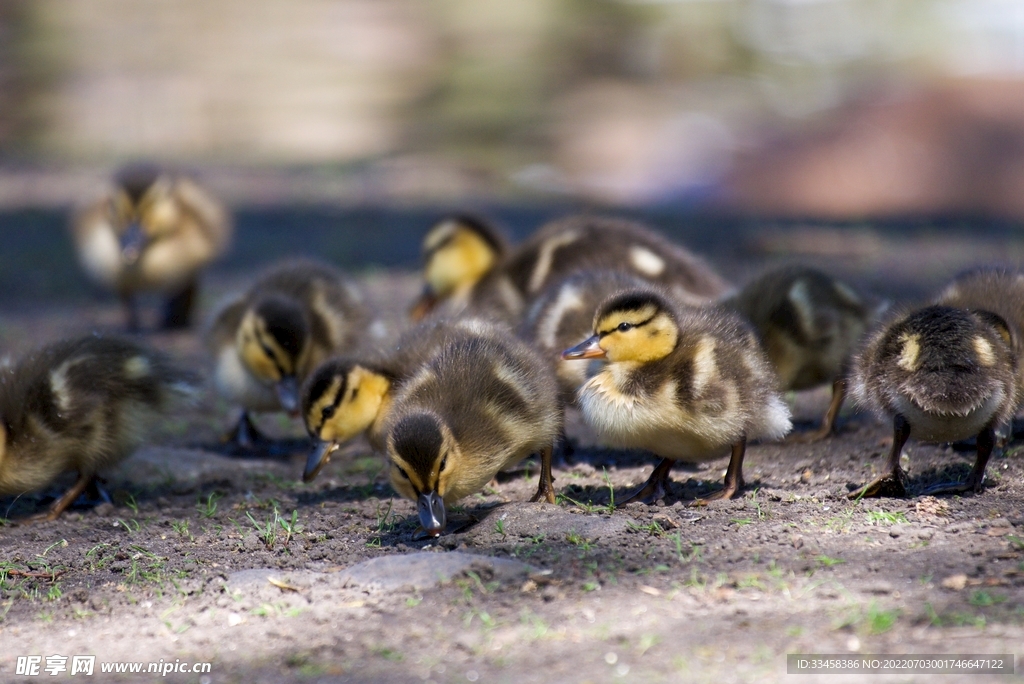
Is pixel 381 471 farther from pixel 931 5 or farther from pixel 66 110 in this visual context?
pixel 931 5

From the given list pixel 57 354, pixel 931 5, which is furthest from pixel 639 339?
pixel 931 5

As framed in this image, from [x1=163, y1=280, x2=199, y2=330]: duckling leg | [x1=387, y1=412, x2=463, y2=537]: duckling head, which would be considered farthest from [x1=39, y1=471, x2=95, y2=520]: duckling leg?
[x1=163, y1=280, x2=199, y2=330]: duckling leg

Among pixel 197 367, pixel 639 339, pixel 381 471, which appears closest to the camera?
pixel 639 339

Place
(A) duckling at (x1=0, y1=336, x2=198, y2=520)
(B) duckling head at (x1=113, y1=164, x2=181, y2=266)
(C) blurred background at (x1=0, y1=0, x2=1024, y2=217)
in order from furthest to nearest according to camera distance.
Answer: (C) blurred background at (x1=0, y1=0, x2=1024, y2=217) → (B) duckling head at (x1=113, y1=164, x2=181, y2=266) → (A) duckling at (x1=0, y1=336, x2=198, y2=520)

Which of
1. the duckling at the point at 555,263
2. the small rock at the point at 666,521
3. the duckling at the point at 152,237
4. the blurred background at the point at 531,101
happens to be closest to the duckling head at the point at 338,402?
the duckling at the point at 555,263

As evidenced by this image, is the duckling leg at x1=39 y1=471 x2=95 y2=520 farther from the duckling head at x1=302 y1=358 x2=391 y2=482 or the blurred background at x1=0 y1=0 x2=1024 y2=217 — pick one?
the blurred background at x1=0 y1=0 x2=1024 y2=217

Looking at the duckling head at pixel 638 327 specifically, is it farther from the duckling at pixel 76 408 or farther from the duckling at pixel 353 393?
the duckling at pixel 76 408
